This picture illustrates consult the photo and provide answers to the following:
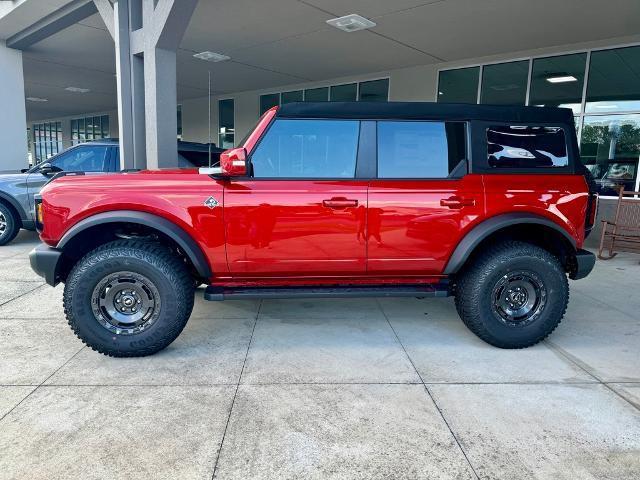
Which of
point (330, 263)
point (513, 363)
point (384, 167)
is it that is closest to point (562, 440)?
point (513, 363)

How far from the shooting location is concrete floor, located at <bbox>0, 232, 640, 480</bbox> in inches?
85.8

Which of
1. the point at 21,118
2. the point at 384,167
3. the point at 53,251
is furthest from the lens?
the point at 21,118

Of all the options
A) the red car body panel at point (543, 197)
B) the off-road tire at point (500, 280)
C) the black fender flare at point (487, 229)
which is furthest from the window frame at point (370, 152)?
the off-road tire at point (500, 280)

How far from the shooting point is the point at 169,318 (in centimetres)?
327

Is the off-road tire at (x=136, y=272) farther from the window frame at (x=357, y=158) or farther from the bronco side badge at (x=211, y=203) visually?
the window frame at (x=357, y=158)

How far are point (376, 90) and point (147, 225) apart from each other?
965 cm

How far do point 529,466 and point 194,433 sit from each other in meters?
1.78

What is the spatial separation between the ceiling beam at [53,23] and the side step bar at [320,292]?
20.5 feet

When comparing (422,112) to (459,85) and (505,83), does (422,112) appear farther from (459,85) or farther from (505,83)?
(459,85)

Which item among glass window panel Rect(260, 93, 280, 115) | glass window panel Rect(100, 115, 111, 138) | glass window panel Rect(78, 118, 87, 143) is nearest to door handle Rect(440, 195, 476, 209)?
glass window panel Rect(260, 93, 280, 115)

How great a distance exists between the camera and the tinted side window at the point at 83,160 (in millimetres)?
7352

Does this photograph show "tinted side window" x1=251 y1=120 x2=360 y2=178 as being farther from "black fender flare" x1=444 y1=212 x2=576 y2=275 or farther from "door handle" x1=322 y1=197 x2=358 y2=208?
"black fender flare" x1=444 y1=212 x2=576 y2=275

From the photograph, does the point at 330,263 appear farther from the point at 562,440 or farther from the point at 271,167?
the point at 562,440

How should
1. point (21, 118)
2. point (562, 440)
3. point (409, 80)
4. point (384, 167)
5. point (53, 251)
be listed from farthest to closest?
point (409, 80)
point (21, 118)
point (384, 167)
point (53, 251)
point (562, 440)
